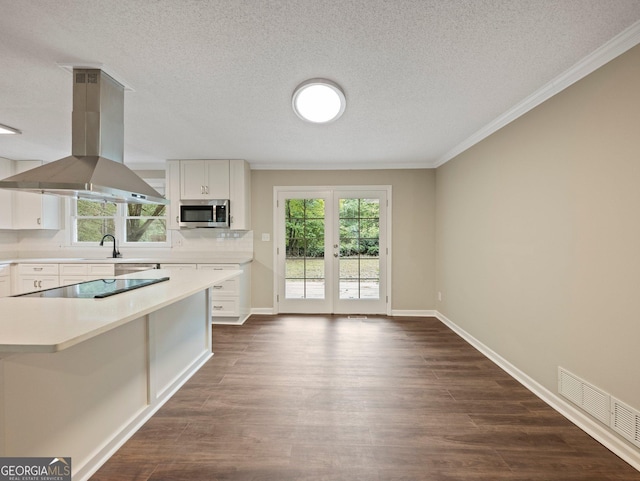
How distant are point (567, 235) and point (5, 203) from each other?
6.68 meters

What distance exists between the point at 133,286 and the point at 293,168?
3.04 meters

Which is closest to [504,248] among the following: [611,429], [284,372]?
[611,429]

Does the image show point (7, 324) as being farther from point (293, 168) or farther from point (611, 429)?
point (293, 168)

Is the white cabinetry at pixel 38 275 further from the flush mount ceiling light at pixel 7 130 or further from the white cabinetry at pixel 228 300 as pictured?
the white cabinetry at pixel 228 300

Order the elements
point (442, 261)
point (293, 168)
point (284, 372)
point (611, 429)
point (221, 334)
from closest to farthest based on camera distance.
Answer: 1. point (611, 429)
2. point (284, 372)
3. point (221, 334)
4. point (442, 261)
5. point (293, 168)

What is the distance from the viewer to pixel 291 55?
5.88 ft

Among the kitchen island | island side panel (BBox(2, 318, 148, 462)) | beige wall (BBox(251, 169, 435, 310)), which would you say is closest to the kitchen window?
beige wall (BBox(251, 169, 435, 310))

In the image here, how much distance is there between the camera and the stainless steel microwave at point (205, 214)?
4188mm

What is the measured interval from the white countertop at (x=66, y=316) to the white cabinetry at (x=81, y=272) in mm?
2452

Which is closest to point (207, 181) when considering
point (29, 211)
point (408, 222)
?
point (29, 211)

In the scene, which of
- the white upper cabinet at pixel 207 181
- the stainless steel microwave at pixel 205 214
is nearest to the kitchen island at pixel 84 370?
the stainless steel microwave at pixel 205 214

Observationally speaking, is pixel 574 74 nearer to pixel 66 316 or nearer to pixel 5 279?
pixel 66 316

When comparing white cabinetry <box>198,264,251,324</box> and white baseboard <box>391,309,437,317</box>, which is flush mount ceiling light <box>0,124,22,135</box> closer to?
white cabinetry <box>198,264,251,324</box>

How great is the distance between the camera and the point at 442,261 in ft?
14.0
